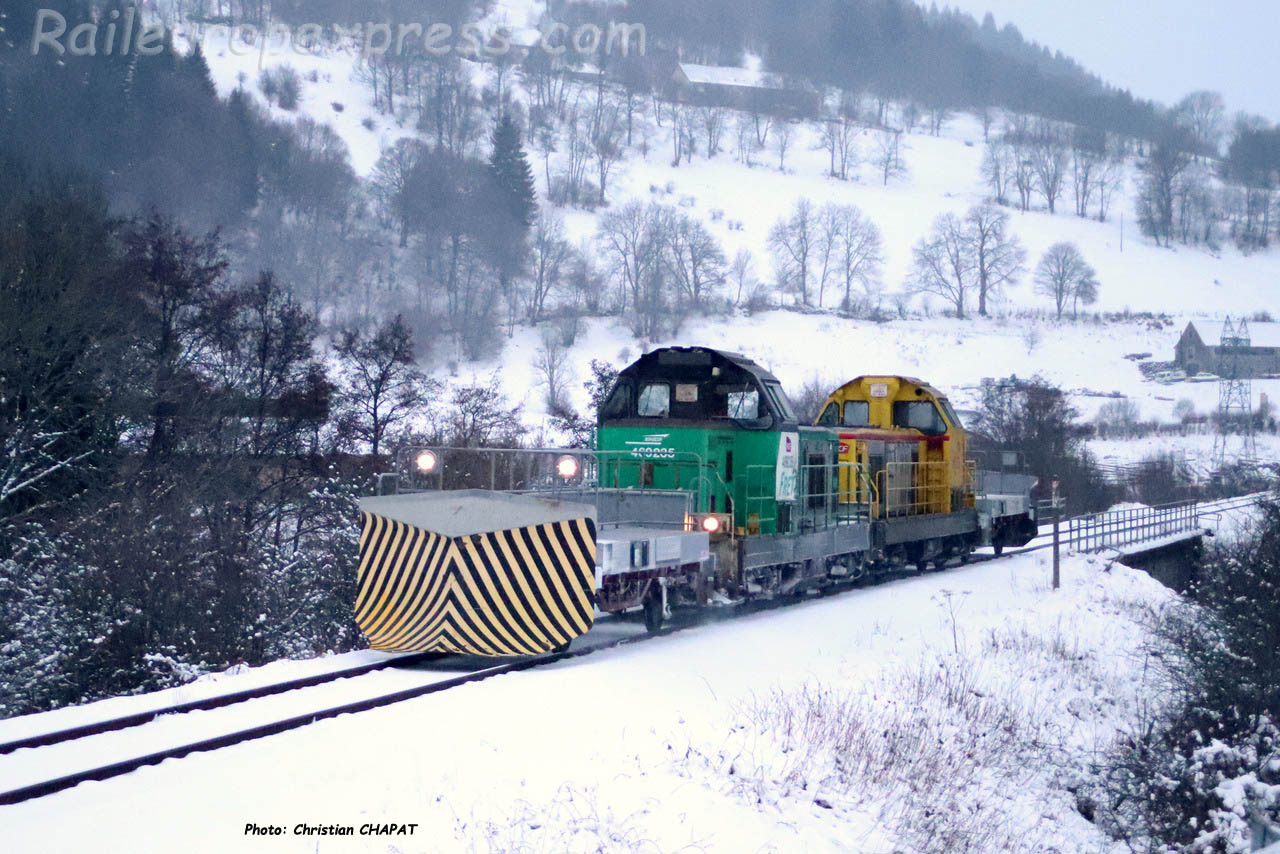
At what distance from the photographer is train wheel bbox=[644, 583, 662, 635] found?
11273 millimetres

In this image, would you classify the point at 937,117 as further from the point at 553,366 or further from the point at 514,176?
the point at 553,366

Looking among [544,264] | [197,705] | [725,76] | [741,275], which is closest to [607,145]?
[544,264]

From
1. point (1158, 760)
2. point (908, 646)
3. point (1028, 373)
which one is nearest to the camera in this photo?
point (1158, 760)

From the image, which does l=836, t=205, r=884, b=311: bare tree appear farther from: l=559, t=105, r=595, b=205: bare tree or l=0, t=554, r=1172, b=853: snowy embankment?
l=0, t=554, r=1172, b=853: snowy embankment

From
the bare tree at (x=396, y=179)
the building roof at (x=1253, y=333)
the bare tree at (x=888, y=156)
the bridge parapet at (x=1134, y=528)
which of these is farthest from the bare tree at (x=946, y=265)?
the bare tree at (x=396, y=179)

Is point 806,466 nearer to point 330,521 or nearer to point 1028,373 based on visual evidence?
point 330,521

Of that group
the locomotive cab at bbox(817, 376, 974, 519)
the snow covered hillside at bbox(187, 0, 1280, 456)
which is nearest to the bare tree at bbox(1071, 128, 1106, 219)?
the snow covered hillside at bbox(187, 0, 1280, 456)

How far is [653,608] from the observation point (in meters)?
11.4

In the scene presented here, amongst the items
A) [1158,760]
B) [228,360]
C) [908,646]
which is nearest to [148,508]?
[228,360]

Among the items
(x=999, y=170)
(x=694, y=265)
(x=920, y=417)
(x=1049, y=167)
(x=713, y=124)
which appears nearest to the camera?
(x=920, y=417)

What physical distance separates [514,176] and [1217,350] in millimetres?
37179

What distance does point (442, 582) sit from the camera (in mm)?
9141

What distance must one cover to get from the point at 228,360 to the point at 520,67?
222ft

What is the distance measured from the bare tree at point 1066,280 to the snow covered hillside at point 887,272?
90cm
